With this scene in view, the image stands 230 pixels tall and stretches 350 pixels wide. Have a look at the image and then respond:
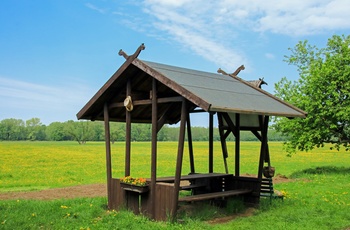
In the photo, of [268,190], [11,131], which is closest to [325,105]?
[268,190]

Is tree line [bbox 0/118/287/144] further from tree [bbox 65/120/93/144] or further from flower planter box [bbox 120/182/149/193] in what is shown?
flower planter box [bbox 120/182/149/193]

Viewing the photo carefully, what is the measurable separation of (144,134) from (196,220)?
11975 centimetres

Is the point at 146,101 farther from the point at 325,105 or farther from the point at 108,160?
the point at 325,105

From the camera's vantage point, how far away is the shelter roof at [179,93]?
9.12 m

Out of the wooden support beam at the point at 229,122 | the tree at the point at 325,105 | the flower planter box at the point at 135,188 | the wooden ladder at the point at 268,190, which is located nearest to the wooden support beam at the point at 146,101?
the flower planter box at the point at 135,188

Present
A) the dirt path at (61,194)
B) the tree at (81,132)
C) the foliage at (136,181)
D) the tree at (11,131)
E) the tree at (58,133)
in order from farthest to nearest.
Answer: the tree at (11,131), the tree at (58,133), the tree at (81,132), the dirt path at (61,194), the foliage at (136,181)

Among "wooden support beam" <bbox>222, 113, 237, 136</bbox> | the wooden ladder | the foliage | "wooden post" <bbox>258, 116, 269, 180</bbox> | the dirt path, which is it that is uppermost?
"wooden support beam" <bbox>222, 113, 237, 136</bbox>

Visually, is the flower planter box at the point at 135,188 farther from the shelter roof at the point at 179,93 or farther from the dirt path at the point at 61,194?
the dirt path at the point at 61,194

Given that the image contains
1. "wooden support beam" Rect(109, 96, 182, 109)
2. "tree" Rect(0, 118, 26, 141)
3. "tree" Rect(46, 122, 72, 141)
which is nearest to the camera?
"wooden support beam" Rect(109, 96, 182, 109)

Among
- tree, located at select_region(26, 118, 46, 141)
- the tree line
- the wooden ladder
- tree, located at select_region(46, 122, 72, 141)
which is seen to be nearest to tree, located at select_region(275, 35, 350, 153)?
the wooden ladder

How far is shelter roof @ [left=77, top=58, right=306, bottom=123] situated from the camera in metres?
9.12

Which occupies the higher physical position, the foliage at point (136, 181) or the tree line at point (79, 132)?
the tree line at point (79, 132)

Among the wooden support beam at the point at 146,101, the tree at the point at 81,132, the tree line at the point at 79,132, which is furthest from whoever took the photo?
the tree line at the point at 79,132

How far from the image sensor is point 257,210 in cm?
1123
